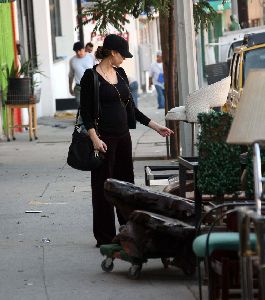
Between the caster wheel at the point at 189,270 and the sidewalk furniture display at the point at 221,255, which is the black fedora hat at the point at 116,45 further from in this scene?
the sidewalk furniture display at the point at 221,255

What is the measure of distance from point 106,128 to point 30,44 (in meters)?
20.2

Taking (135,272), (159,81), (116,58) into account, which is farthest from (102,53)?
(159,81)

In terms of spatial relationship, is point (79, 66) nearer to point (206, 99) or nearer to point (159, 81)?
point (159, 81)

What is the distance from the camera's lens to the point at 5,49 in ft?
82.1

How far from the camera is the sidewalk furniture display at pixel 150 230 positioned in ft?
29.6

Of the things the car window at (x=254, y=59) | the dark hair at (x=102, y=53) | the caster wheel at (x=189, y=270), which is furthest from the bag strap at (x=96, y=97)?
the car window at (x=254, y=59)

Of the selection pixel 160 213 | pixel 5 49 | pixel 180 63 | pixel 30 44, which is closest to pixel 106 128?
pixel 160 213

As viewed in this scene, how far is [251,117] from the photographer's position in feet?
23.1

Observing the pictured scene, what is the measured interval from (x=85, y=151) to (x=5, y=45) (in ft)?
48.9

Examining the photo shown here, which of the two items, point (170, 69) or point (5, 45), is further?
point (5, 45)

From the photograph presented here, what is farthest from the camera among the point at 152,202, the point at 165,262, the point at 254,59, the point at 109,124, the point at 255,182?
the point at 254,59

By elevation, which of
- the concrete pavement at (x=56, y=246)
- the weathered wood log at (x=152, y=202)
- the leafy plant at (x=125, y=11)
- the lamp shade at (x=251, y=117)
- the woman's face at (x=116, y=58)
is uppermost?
the leafy plant at (x=125, y=11)

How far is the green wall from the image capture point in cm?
2420

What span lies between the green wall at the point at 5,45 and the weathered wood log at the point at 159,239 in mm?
15146
